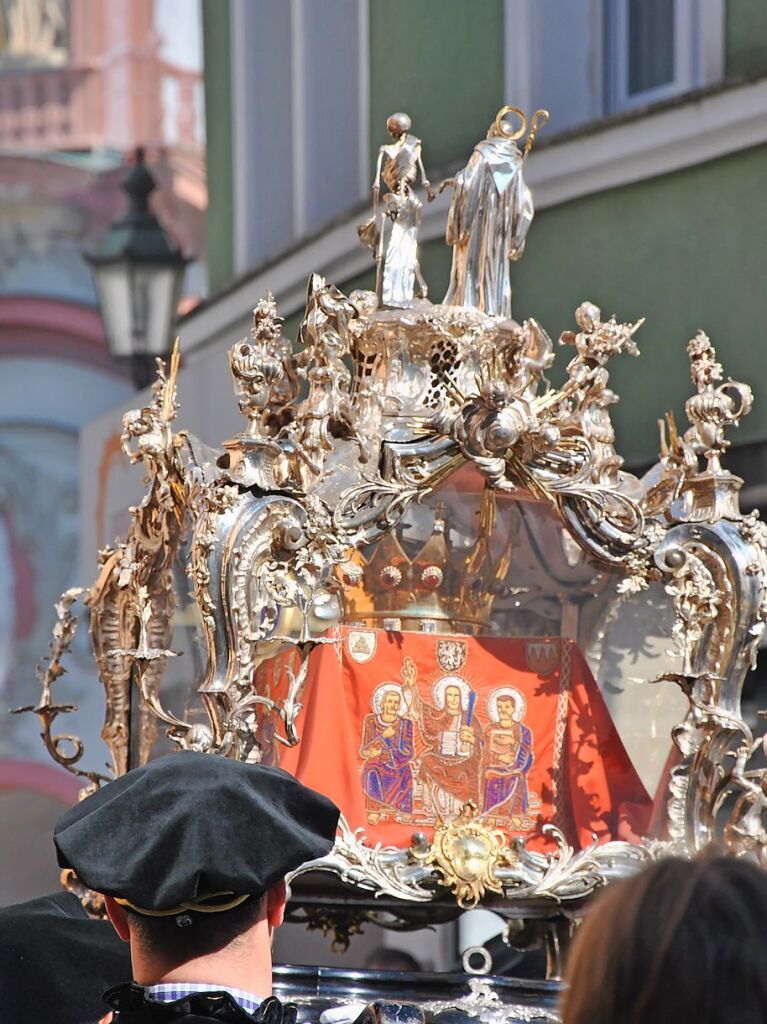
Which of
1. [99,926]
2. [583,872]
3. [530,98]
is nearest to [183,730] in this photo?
[99,926]

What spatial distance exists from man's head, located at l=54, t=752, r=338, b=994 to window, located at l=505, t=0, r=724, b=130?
15.5ft

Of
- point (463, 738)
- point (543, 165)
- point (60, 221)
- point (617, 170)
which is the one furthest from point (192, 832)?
point (60, 221)

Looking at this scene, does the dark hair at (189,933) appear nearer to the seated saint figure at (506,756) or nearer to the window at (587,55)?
the seated saint figure at (506,756)

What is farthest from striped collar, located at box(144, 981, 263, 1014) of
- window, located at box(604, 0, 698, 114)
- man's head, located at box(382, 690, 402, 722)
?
window, located at box(604, 0, 698, 114)

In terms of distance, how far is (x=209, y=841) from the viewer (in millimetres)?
2938

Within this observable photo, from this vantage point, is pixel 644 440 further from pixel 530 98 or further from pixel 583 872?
pixel 583 872

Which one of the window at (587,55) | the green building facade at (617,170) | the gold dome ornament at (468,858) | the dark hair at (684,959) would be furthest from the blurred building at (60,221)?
the dark hair at (684,959)

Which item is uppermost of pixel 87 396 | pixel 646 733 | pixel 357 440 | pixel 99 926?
pixel 87 396

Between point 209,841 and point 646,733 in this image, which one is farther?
point 646,733

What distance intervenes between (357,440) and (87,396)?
25.0 feet

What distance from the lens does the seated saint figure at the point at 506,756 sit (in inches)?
203

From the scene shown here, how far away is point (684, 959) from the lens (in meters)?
2.01

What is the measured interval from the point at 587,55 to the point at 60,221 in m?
5.94

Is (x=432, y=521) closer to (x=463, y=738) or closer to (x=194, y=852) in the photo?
(x=463, y=738)
